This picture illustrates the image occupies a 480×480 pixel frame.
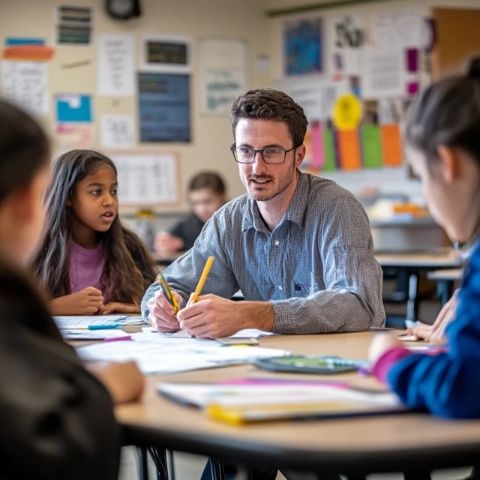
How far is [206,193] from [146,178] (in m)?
0.92

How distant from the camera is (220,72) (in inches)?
266

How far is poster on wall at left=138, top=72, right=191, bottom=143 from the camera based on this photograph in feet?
21.6

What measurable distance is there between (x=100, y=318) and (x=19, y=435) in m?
1.56

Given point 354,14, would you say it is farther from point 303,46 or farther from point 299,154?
point 299,154

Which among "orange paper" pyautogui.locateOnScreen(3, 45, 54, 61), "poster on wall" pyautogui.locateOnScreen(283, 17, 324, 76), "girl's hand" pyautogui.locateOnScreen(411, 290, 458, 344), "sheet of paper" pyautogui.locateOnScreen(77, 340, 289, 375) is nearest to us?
"sheet of paper" pyautogui.locateOnScreen(77, 340, 289, 375)

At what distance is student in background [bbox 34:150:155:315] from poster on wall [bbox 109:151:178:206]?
3500mm

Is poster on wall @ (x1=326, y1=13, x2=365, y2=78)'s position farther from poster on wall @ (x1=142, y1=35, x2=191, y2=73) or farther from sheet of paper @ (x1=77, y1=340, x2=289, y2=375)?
sheet of paper @ (x1=77, y1=340, x2=289, y2=375)

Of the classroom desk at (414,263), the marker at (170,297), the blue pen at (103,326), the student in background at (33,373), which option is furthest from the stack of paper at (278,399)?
the classroom desk at (414,263)

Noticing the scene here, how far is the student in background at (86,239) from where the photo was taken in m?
2.92

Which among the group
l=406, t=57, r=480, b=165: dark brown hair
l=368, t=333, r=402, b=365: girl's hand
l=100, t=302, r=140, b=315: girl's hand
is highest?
l=406, t=57, r=480, b=165: dark brown hair

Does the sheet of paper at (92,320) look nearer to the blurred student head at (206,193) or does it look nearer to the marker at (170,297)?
the marker at (170,297)

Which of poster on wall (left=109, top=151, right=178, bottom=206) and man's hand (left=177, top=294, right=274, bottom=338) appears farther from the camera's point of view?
poster on wall (left=109, top=151, right=178, bottom=206)

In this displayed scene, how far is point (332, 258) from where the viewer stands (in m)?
2.37

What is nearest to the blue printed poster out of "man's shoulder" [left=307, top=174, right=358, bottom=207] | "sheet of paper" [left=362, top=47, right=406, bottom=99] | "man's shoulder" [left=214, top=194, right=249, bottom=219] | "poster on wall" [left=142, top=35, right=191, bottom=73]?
"poster on wall" [left=142, top=35, right=191, bottom=73]
